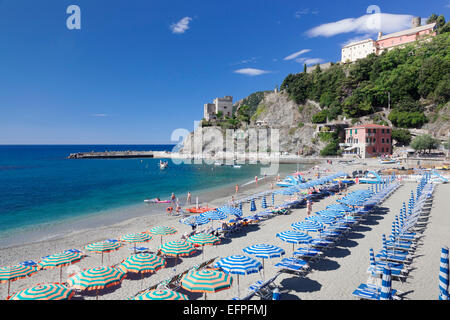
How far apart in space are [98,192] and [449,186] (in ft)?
132

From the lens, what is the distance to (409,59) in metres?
71.1

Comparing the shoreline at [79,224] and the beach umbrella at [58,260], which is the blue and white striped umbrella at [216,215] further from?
the shoreline at [79,224]

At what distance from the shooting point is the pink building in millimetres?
83125

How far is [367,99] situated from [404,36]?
3355cm

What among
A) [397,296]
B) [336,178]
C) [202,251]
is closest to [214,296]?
[202,251]

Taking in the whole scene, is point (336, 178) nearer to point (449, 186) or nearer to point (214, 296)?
point (449, 186)

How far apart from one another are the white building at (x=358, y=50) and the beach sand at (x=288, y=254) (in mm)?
84916

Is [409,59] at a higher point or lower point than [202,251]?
higher

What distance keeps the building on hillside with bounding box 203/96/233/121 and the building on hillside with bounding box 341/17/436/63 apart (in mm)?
55382

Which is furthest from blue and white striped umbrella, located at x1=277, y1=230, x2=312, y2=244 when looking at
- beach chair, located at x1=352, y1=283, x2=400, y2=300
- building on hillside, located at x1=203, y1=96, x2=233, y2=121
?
building on hillside, located at x1=203, y1=96, x2=233, y2=121

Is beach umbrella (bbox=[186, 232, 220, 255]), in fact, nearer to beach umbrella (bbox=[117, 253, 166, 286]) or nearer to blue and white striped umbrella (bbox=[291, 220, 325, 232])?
beach umbrella (bbox=[117, 253, 166, 286])

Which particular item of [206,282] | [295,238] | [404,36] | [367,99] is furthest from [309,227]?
[404,36]

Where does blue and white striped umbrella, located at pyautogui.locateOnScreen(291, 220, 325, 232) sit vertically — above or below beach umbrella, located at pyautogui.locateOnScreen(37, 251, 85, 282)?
above

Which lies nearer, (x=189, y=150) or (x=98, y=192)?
(x=98, y=192)
